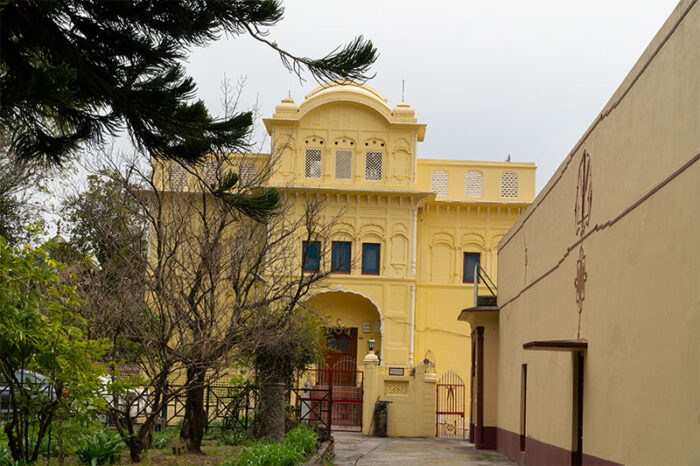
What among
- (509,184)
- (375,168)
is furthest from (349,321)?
(509,184)

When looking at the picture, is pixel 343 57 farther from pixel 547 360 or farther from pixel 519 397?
pixel 519 397

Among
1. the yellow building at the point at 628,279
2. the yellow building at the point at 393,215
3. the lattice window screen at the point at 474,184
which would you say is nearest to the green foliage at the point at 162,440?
the yellow building at the point at 628,279

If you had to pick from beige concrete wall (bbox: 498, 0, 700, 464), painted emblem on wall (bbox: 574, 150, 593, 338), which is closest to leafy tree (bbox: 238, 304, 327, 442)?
beige concrete wall (bbox: 498, 0, 700, 464)

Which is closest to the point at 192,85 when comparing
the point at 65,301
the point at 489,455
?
the point at 65,301

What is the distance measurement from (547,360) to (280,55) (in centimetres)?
773

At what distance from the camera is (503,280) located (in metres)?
20.7

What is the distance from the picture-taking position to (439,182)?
3447 cm

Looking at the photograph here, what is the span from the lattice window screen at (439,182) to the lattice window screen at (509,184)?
222 cm

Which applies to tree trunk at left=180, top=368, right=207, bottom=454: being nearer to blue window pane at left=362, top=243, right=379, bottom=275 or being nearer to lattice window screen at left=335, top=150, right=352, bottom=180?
blue window pane at left=362, top=243, right=379, bottom=275

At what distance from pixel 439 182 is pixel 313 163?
5.08m

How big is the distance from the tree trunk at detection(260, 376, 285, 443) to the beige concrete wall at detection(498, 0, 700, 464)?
533 centimetres

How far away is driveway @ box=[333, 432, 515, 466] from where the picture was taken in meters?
17.4

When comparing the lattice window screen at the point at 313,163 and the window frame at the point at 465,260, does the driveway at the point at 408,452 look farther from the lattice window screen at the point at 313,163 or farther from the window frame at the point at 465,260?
the lattice window screen at the point at 313,163

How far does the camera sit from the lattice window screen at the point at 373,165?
109 ft
